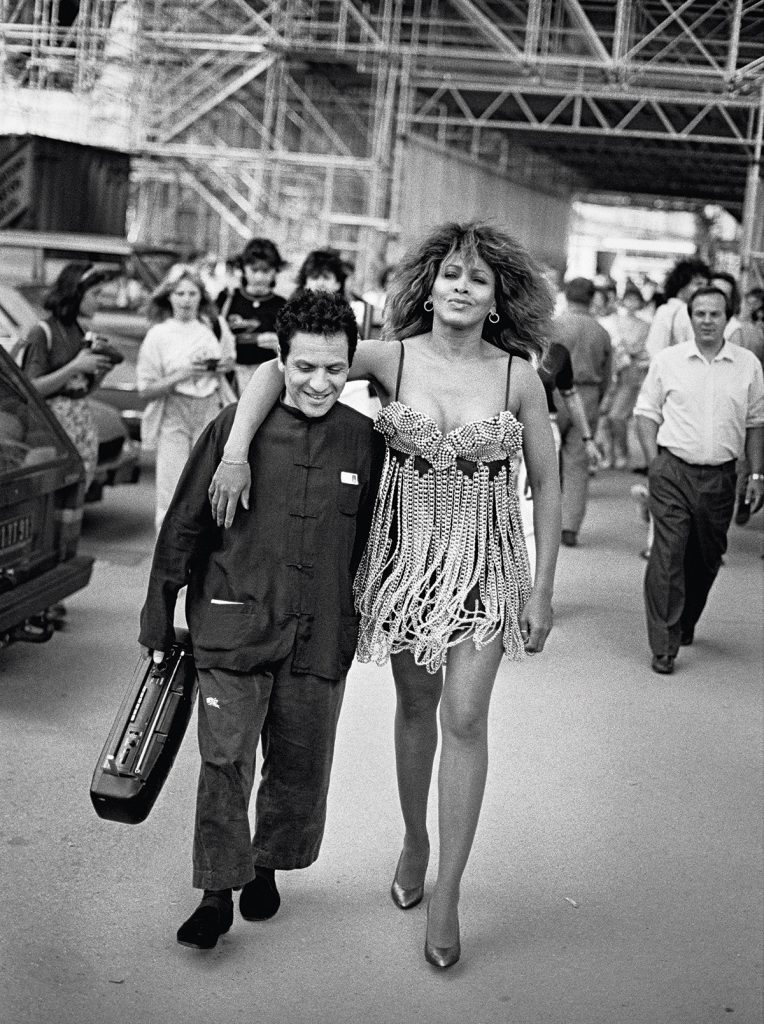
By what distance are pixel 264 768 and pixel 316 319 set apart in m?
1.24

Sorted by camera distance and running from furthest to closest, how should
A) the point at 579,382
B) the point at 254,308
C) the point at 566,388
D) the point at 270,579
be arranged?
the point at 579,382 < the point at 254,308 < the point at 566,388 < the point at 270,579

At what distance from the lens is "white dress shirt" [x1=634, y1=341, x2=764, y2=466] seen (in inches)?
304

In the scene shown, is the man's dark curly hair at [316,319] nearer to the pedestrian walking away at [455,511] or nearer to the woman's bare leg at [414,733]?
the pedestrian walking away at [455,511]

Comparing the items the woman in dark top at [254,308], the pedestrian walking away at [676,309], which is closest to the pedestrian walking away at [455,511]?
the woman in dark top at [254,308]

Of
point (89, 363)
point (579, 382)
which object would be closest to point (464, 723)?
point (89, 363)

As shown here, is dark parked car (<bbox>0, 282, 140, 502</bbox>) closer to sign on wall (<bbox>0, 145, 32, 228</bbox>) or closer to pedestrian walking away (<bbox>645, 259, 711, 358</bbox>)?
pedestrian walking away (<bbox>645, 259, 711, 358</bbox>)

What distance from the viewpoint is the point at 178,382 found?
8.88m

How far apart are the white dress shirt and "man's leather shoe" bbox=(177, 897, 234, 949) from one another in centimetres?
419

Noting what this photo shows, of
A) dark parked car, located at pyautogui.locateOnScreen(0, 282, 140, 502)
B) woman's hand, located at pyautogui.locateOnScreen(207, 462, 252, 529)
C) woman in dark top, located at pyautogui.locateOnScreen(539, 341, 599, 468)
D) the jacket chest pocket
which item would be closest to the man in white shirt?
woman in dark top, located at pyautogui.locateOnScreen(539, 341, 599, 468)

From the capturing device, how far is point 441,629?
4.21 metres

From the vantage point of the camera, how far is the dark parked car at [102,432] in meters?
10.5

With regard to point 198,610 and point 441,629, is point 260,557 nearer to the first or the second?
point 198,610

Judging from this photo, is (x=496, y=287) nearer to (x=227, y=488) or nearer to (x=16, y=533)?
(x=227, y=488)

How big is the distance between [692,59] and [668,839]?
69.4 feet
